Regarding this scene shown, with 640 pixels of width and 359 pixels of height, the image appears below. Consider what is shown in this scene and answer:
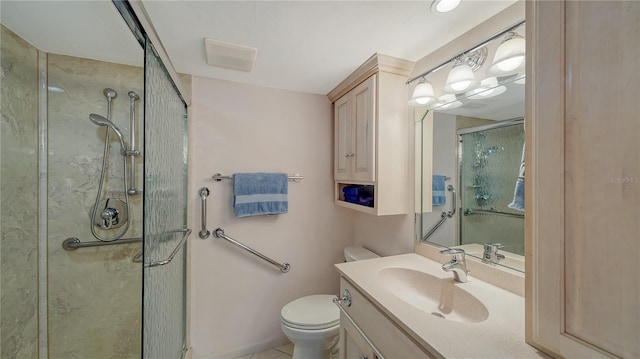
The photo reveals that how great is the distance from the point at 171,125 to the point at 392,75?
1.31 meters

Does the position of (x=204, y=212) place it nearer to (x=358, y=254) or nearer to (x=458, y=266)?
(x=358, y=254)

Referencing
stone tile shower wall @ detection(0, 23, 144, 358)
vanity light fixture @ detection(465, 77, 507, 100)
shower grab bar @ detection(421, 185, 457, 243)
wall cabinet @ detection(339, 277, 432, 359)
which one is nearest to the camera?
wall cabinet @ detection(339, 277, 432, 359)

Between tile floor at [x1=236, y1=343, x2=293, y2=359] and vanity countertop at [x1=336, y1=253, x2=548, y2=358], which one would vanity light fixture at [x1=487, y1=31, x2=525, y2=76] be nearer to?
vanity countertop at [x1=336, y1=253, x2=548, y2=358]

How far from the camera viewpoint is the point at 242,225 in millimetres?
1749


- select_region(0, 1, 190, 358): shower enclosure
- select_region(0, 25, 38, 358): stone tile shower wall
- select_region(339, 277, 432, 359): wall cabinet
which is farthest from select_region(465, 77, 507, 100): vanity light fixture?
select_region(0, 25, 38, 358): stone tile shower wall

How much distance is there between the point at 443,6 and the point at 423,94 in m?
0.41

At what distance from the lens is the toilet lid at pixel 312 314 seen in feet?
4.62

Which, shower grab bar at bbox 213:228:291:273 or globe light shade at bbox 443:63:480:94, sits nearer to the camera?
globe light shade at bbox 443:63:480:94

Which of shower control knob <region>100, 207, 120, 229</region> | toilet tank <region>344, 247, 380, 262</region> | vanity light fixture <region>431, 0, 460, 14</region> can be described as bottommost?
toilet tank <region>344, 247, 380, 262</region>

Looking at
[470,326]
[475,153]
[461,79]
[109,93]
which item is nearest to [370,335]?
[470,326]

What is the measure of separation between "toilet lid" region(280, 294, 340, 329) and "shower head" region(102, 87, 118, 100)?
67.3 inches

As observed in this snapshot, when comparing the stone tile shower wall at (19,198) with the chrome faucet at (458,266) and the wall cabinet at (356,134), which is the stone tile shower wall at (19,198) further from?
the chrome faucet at (458,266)

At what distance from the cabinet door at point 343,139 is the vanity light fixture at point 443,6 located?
0.78 metres

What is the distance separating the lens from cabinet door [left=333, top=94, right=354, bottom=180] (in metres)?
1.68
